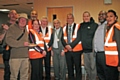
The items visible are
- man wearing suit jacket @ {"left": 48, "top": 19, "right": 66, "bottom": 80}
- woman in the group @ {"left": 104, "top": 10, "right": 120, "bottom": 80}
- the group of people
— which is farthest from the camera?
man wearing suit jacket @ {"left": 48, "top": 19, "right": 66, "bottom": 80}

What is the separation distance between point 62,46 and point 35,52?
0.81 m

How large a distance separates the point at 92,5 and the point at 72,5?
750mm

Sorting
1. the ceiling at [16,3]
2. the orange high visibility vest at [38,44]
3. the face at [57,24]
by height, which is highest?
the ceiling at [16,3]

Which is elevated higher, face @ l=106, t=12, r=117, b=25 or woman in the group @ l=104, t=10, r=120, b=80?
face @ l=106, t=12, r=117, b=25

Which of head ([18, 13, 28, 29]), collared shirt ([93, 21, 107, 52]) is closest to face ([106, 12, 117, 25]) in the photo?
collared shirt ([93, 21, 107, 52])

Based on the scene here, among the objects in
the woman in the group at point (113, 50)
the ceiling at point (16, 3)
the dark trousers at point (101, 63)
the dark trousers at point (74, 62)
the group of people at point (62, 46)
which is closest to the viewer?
the woman in the group at point (113, 50)

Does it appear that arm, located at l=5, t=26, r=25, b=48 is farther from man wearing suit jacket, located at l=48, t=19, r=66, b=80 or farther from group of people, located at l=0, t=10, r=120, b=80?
man wearing suit jacket, located at l=48, t=19, r=66, b=80

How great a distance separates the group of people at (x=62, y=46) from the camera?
9.33 feet

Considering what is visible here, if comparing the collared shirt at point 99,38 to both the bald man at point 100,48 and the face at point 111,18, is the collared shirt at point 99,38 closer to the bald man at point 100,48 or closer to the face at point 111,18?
the bald man at point 100,48

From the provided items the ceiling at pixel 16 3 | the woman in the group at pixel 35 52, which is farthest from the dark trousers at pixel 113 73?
the ceiling at pixel 16 3

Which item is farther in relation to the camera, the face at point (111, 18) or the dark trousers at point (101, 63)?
the dark trousers at point (101, 63)

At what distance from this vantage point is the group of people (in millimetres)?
2844

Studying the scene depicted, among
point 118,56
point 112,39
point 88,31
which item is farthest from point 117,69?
point 88,31

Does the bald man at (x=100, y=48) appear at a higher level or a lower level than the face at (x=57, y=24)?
lower
